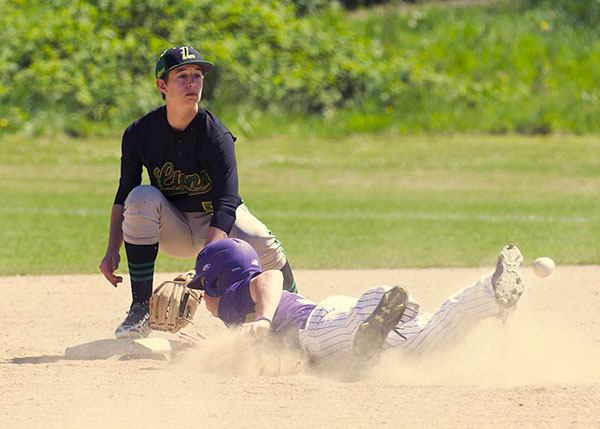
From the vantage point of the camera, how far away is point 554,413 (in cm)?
460

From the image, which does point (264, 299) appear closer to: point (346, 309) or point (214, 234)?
point (346, 309)

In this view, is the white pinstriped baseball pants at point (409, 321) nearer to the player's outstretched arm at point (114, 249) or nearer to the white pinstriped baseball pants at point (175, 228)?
the white pinstriped baseball pants at point (175, 228)

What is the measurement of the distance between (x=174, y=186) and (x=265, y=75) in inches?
525

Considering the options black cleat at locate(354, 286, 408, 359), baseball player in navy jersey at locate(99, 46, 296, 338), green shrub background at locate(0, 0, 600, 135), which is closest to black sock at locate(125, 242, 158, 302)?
baseball player in navy jersey at locate(99, 46, 296, 338)

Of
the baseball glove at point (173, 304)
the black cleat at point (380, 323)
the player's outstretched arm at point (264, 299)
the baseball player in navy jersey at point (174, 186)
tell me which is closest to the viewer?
the black cleat at point (380, 323)

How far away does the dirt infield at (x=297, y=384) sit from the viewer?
4.61 m

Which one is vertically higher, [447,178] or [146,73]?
[146,73]

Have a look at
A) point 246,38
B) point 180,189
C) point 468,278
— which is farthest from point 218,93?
point 180,189

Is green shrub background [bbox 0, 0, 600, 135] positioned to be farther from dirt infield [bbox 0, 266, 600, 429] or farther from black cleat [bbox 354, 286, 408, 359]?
black cleat [bbox 354, 286, 408, 359]

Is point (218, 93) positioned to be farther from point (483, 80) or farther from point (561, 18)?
point (561, 18)

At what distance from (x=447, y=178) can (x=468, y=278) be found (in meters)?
7.38

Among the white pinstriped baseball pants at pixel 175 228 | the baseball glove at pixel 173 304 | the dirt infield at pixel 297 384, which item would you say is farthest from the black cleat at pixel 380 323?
the white pinstriped baseball pants at pixel 175 228

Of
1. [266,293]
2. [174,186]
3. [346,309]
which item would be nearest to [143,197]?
[174,186]

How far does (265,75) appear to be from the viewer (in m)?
19.8
